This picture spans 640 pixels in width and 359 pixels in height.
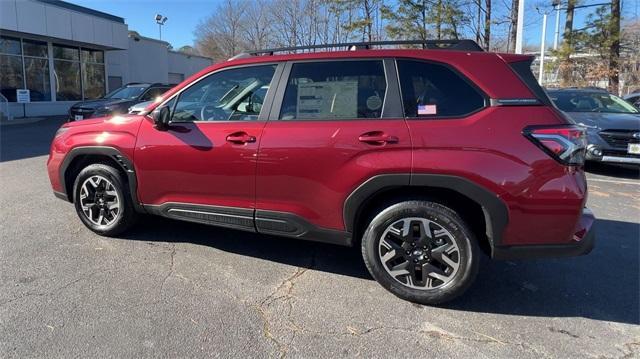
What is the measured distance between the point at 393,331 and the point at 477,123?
1.50m

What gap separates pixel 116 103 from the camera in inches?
492

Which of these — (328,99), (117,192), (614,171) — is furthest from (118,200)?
(614,171)

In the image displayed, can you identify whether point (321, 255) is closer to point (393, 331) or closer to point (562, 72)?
point (393, 331)

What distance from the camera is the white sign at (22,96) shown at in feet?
60.5

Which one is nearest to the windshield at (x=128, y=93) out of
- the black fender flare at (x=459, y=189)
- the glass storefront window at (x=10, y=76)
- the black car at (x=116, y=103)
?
the black car at (x=116, y=103)

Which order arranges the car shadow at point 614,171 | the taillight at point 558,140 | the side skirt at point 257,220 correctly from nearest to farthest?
the taillight at point 558,140, the side skirt at point 257,220, the car shadow at point 614,171

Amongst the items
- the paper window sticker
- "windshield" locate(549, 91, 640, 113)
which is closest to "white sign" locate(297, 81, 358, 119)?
the paper window sticker

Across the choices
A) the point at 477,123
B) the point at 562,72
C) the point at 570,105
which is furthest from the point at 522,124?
the point at 562,72

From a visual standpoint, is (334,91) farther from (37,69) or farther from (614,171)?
(37,69)

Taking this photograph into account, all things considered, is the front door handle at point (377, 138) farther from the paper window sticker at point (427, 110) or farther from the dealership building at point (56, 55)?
the dealership building at point (56, 55)

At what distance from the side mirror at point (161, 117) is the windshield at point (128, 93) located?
10.3 meters

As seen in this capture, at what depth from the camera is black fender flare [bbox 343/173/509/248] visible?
308 centimetres

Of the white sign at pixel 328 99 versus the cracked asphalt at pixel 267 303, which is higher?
the white sign at pixel 328 99

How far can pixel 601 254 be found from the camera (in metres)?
4.37
